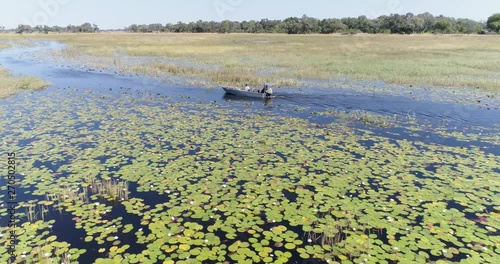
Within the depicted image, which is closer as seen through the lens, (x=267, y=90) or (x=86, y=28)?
(x=267, y=90)

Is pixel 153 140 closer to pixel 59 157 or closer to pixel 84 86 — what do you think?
pixel 59 157

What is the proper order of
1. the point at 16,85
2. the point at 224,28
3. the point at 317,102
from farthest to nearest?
the point at 224,28 < the point at 16,85 < the point at 317,102

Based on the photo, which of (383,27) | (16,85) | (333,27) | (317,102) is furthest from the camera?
(333,27)

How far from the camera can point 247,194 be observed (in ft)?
31.7

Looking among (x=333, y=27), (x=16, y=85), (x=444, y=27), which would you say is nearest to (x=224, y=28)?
(x=333, y=27)

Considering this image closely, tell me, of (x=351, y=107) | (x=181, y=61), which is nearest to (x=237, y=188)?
(x=351, y=107)

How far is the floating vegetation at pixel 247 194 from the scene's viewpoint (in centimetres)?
721

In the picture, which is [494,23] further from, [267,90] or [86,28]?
[86,28]

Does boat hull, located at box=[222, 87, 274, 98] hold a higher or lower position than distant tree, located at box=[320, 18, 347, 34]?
lower

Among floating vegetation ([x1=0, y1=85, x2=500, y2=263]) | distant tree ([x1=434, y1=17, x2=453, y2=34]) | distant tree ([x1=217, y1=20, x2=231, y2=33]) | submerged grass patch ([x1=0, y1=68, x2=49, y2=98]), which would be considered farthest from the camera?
distant tree ([x1=217, y1=20, x2=231, y2=33])

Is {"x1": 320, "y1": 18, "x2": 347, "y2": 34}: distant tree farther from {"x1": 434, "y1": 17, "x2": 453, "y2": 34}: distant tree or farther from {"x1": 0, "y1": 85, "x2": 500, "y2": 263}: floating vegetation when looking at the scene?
{"x1": 0, "y1": 85, "x2": 500, "y2": 263}: floating vegetation

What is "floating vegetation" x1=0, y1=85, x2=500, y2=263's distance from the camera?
7207 mm

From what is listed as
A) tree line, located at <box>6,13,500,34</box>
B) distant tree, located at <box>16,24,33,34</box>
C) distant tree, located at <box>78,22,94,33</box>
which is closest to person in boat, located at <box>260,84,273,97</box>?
tree line, located at <box>6,13,500,34</box>

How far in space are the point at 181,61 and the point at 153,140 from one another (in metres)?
31.7
